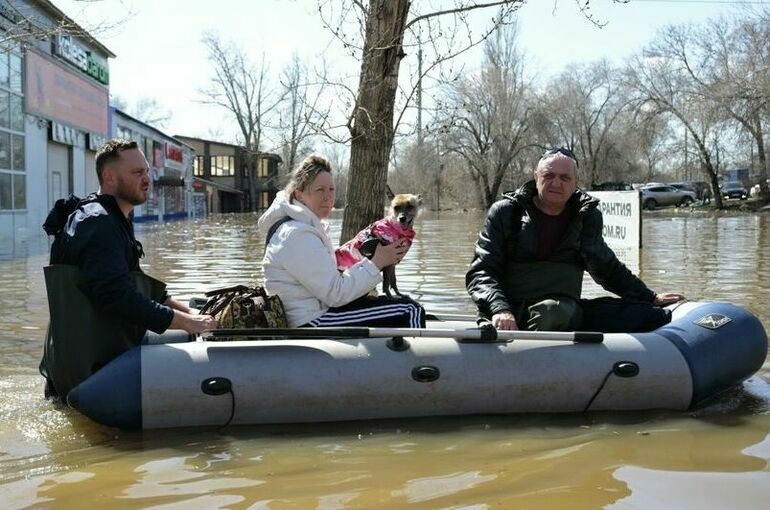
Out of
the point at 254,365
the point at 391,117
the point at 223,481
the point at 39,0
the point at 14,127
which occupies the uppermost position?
the point at 39,0

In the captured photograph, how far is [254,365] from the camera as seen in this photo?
4.28 metres

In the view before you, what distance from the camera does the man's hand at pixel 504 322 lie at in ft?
15.5

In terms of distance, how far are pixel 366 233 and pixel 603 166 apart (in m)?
55.5

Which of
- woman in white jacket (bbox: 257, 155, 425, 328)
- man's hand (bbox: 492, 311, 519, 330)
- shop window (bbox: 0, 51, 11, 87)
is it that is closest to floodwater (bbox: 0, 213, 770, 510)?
man's hand (bbox: 492, 311, 519, 330)

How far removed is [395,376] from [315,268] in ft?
2.37

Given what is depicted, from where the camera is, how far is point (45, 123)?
2542cm

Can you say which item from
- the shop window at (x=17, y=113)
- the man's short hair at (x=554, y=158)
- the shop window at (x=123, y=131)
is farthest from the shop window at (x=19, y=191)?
the man's short hair at (x=554, y=158)

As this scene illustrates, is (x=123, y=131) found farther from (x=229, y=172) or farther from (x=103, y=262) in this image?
(x=103, y=262)

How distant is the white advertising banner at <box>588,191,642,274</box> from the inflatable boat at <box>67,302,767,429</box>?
10429mm

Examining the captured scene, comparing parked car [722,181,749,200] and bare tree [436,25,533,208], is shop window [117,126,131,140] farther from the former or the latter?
parked car [722,181,749,200]

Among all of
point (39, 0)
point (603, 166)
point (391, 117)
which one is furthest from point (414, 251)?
point (603, 166)

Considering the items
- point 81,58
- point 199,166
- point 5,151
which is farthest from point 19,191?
point 199,166

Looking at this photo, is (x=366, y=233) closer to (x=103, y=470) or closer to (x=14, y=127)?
(x=103, y=470)

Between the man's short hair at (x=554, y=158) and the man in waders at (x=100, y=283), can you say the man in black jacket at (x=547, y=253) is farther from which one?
the man in waders at (x=100, y=283)
